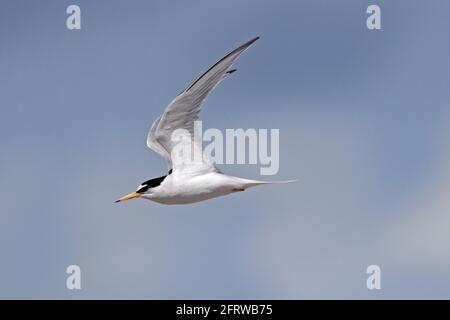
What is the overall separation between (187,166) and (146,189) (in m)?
0.60

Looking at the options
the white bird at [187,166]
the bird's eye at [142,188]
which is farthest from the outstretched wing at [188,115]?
the bird's eye at [142,188]

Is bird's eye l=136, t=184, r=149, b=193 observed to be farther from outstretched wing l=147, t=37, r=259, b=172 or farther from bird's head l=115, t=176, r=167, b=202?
outstretched wing l=147, t=37, r=259, b=172

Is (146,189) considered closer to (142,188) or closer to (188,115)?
(142,188)

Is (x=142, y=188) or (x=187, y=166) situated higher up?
(x=187, y=166)

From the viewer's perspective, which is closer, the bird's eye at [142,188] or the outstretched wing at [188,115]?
the outstretched wing at [188,115]

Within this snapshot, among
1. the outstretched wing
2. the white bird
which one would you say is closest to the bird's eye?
the white bird

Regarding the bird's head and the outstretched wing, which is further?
the bird's head

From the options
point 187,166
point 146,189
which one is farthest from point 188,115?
point 146,189

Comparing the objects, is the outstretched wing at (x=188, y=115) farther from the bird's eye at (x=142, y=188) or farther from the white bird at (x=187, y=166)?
the bird's eye at (x=142, y=188)

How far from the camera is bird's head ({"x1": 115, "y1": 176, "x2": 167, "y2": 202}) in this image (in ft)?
36.2

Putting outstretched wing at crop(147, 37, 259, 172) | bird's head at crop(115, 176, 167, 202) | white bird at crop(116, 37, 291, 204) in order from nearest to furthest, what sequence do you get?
outstretched wing at crop(147, 37, 259, 172)
white bird at crop(116, 37, 291, 204)
bird's head at crop(115, 176, 167, 202)

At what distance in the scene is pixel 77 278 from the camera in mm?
12188

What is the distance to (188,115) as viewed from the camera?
10.8 meters

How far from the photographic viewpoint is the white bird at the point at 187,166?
10.5 m
